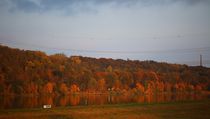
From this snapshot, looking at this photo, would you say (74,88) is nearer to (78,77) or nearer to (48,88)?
(78,77)

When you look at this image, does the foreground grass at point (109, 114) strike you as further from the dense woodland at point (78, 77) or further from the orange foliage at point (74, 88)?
the orange foliage at point (74, 88)

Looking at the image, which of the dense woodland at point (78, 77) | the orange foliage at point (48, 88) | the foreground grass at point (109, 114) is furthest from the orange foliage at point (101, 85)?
the foreground grass at point (109, 114)

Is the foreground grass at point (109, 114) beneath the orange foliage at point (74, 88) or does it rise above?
above

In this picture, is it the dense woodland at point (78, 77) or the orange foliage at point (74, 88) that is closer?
the dense woodland at point (78, 77)

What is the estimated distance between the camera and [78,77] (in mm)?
111938

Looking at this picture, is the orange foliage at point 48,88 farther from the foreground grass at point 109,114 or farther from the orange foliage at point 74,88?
the foreground grass at point 109,114

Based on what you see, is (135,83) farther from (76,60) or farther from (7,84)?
(7,84)

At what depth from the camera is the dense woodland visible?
100 metres

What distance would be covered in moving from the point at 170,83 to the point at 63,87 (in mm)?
44498

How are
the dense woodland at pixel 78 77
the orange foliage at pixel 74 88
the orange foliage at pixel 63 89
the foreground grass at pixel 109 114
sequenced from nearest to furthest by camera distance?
the foreground grass at pixel 109 114 < the dense woodland at pixel 78 77 < the orange foliage at pixel 63 89 < the orange foliage at pixel 74 88

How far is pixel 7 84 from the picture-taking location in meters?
96.2

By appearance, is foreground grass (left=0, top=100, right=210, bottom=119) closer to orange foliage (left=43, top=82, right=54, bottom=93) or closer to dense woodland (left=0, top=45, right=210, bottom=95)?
dense woodland (left=0, top=45, right=210, bottom=95)

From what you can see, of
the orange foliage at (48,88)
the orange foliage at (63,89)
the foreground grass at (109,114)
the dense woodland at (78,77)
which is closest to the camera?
the foreground grass at (109,114)

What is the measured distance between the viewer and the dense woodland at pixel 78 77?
10038 centimetres
